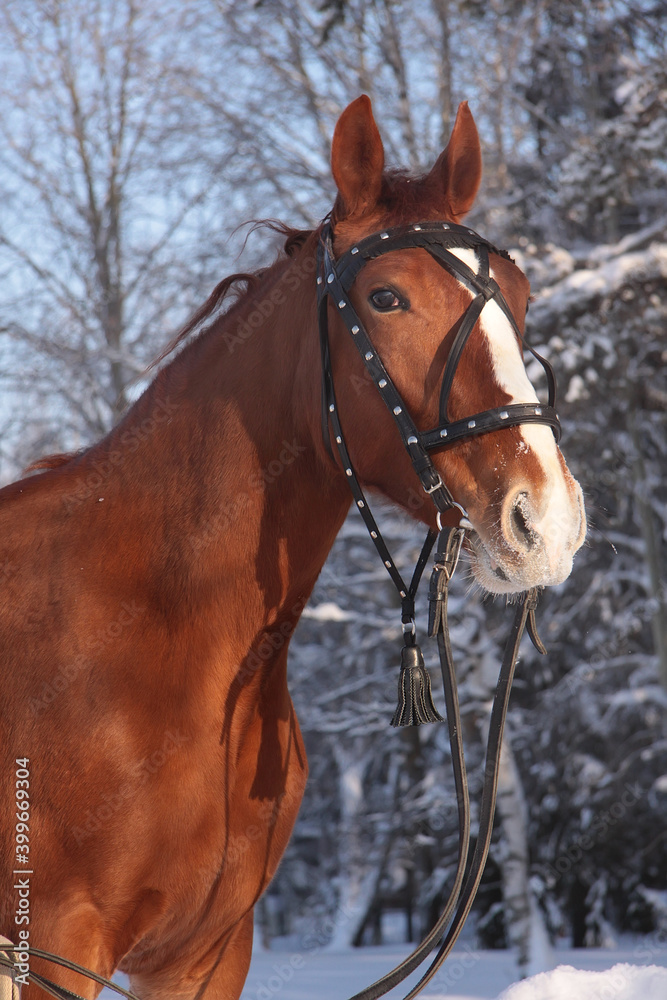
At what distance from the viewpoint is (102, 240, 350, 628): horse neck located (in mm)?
2037

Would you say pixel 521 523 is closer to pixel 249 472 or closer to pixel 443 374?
pixel 443 374

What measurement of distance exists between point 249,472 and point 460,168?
38.4 inches

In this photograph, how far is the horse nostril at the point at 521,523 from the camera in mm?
1667

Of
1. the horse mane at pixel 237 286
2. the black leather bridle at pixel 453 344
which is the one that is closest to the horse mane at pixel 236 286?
the horse mane at pixel 237 286

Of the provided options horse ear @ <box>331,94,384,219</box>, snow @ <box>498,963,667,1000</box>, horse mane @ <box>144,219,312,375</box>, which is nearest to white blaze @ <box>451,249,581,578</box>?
horse ear @ <box>331,94,384,219</box>

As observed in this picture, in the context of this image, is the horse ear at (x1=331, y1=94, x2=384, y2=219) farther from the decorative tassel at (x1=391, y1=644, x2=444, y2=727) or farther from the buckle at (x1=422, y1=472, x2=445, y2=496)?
the decorative tassel at (x1=391, y1=644, x2=444, y2=727)

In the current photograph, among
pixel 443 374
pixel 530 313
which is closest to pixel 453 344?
pixel 443 374

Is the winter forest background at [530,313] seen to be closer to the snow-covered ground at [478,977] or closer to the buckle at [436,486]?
the snow-covered ground at [478,977]

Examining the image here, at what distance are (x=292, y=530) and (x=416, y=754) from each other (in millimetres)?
10194

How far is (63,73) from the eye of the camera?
11.6m

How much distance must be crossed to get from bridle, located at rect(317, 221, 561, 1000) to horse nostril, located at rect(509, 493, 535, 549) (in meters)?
0.13

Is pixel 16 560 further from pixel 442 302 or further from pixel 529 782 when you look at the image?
pixel 529 782

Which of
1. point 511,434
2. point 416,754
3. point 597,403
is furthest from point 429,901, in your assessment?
point 511,434

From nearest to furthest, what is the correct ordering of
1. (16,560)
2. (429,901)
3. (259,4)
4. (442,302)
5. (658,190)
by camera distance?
(442,302)
(16,560)
(658,190)
(259,4)
(429,901)
